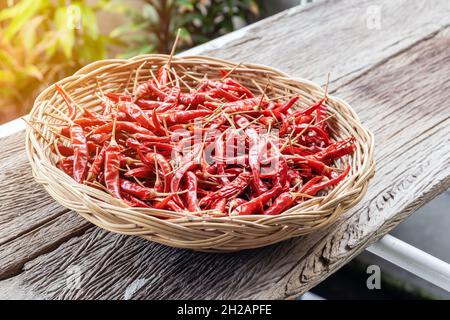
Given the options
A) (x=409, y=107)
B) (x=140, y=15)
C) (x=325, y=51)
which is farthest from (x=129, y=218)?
(x=140, y=15)

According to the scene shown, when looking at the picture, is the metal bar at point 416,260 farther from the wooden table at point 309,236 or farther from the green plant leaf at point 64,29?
the green plant leaf at point 64,29

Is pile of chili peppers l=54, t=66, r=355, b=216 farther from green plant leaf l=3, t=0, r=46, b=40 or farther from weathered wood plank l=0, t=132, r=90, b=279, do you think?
green plant leaf l=3, t=0, r=46, b=40

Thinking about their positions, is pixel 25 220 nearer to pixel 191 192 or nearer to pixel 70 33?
pixel 191 192

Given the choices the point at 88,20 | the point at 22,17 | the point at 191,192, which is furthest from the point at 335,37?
the point at 22,17

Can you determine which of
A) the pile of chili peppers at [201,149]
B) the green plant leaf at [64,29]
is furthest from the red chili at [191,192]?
the green plant leaf at [64,29]

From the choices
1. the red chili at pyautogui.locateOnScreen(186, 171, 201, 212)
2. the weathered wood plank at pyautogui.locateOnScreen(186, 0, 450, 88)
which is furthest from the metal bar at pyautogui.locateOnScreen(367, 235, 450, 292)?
the weathered wood plank at pyautogui.locateOnScreen(186, 0, 450, 88)

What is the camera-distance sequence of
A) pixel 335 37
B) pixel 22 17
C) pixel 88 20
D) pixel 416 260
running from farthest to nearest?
pixel 88 20, pixel 22 17, pixel 335 37, pixel 416 260
